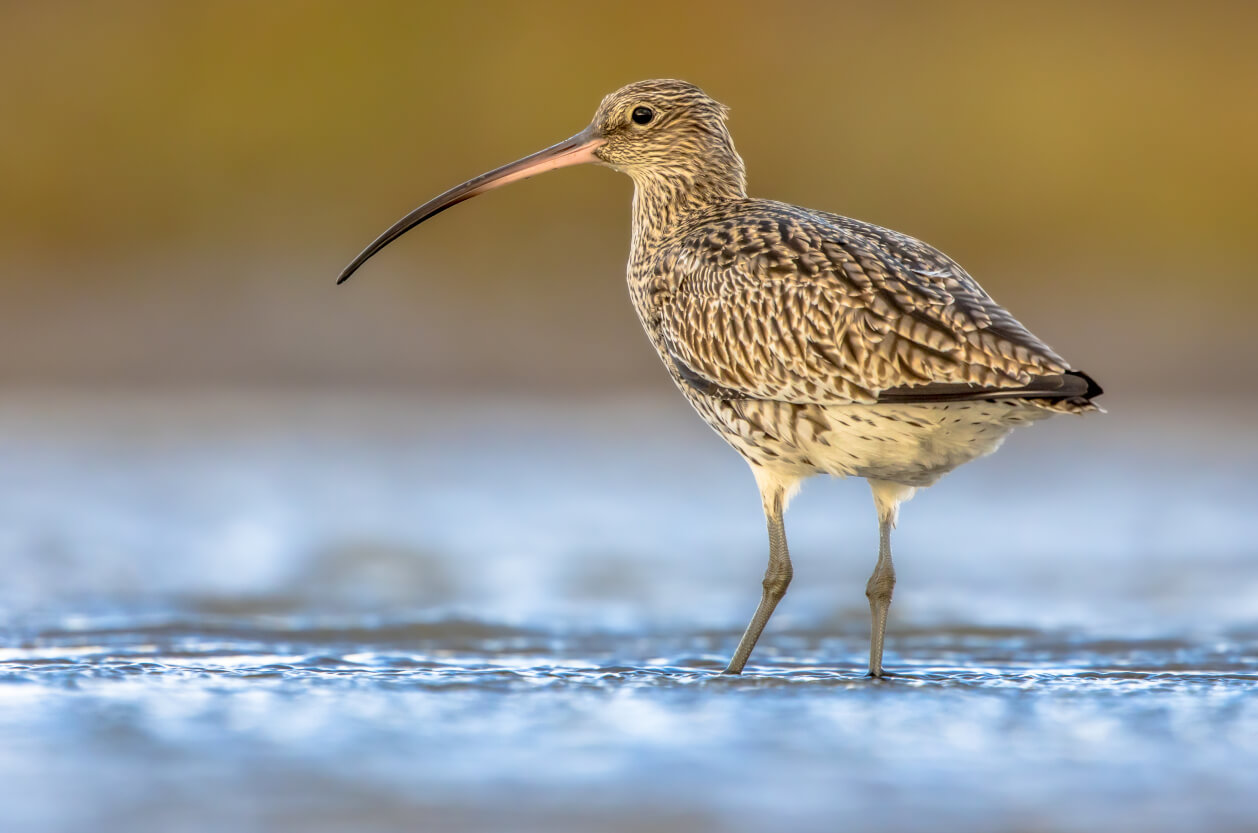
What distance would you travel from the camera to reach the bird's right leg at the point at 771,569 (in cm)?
653

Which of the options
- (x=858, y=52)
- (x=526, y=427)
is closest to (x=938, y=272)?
(x=526, y=427)

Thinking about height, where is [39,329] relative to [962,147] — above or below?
below

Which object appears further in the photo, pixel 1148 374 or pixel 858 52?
pixel 858 52

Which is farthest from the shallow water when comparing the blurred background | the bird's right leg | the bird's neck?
the bird's neck

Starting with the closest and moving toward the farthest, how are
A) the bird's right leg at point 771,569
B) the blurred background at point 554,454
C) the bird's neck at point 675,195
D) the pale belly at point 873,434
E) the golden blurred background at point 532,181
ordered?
the blurred background at point 554,454 < the pale belly at point 873,434 < the bird's right leg at point 771,569 < the bird's neck at point 675,195 < the golden blurred background at point 532,181

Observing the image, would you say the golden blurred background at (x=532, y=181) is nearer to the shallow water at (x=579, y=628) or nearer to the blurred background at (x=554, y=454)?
the blurred background at (x=554, y=454)

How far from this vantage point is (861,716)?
17.5ft

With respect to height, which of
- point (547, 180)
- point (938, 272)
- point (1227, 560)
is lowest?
point (1227, 560)

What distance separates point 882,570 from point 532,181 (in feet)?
37.6

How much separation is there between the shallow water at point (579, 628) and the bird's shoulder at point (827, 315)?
1.13m

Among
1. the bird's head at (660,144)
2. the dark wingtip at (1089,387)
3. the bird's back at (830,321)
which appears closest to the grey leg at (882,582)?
the bird's back at (830,321)

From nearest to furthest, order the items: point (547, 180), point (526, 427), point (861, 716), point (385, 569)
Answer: point (861, 716), point (385, 569), point (526, 427), point (547, 180)

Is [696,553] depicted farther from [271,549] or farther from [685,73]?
[685,73]

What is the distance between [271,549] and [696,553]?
2.42 m
